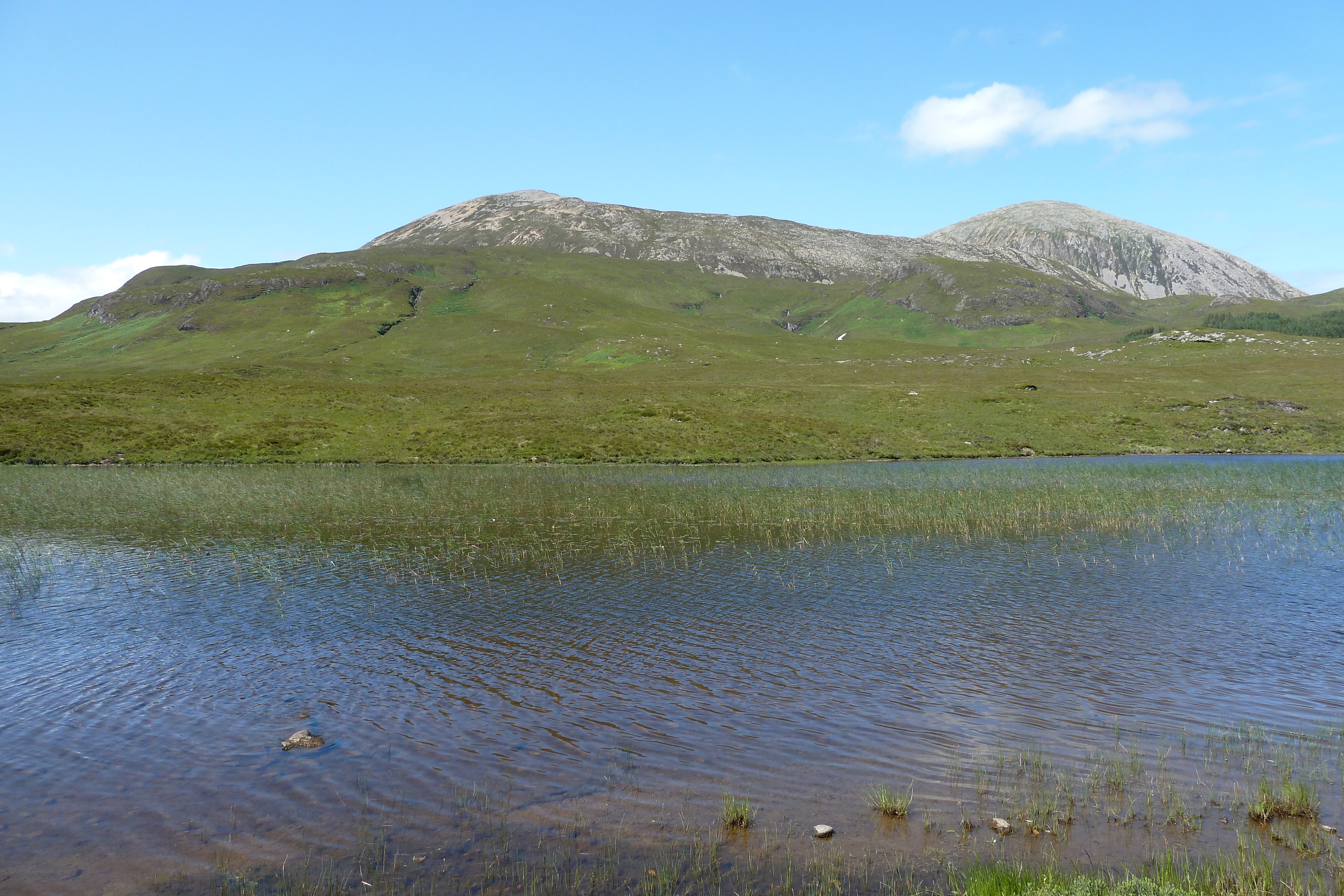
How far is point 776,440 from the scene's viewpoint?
8288 cm

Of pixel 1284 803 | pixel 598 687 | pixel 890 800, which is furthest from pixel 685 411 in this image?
pixel 1284 803

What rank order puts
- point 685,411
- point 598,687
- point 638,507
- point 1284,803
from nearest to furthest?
point 1284,803
point 598,687
point 638,507
point 685,411

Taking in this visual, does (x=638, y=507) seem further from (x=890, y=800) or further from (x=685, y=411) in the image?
(x=685, y=411)

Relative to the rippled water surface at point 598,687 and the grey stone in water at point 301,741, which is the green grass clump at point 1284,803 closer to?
the rippled water surface at point 598,687

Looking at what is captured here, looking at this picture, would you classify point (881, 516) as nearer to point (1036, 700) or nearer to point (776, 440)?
point (1036, 700)

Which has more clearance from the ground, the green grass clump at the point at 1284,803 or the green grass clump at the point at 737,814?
the green grass clump at the point at 737,814

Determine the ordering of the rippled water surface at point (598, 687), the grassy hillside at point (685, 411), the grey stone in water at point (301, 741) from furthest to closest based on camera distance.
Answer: the grassy hillside at point (685, 411), the grey stone in water at point (301, 741), the rippled water surface at point (598, 687)

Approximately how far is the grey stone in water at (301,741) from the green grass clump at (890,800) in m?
9.53

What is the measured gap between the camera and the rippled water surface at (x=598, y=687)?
12.1 meters

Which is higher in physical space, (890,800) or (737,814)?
(737,814)

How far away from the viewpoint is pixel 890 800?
12.0 meters

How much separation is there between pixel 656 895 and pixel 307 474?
5976cm

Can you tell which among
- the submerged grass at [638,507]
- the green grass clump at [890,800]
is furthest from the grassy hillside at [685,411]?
the green grass clump at [890,800]

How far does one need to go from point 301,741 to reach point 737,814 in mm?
8062
